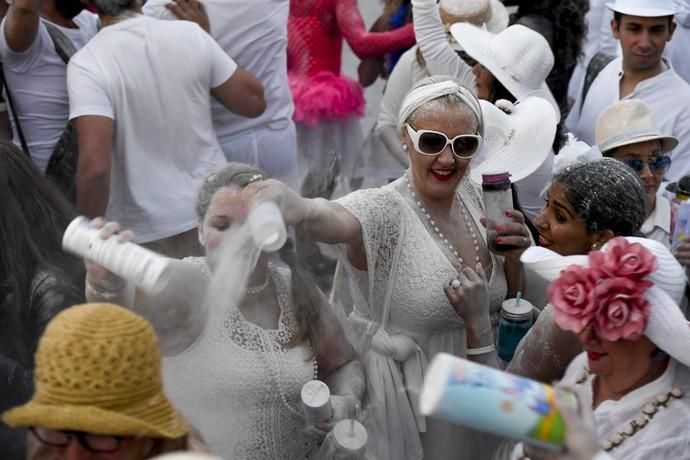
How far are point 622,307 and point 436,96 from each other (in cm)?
110

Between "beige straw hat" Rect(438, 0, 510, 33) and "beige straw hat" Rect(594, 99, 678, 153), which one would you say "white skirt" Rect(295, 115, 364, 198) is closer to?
"beige straw hat" Rect(438, 0, 510, 33)

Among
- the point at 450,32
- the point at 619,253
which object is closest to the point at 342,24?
the point at 450,32

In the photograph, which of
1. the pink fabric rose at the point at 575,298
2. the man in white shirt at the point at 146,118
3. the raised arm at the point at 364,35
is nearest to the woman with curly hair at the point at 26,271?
the man in white shirt at the point at 146,118

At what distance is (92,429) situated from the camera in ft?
5.74

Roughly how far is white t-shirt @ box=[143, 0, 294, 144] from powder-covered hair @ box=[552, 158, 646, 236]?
1967 mm

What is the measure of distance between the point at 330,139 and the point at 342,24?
68cm

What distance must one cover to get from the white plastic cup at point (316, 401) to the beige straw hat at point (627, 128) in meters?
1.81

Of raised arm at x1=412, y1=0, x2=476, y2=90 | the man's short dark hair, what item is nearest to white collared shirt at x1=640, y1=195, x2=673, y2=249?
raised arm at x1=412, y1=0, x2=476, y2=90

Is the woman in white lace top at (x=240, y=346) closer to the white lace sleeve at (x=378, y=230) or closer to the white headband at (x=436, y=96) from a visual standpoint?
the white lace sleeve at (x=378, y=230)

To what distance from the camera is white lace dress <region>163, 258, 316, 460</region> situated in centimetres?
258

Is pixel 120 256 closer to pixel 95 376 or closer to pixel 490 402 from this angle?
pixel 95 376

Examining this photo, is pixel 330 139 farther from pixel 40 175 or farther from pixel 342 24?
pixel 40 175

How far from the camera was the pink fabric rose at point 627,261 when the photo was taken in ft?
7.34

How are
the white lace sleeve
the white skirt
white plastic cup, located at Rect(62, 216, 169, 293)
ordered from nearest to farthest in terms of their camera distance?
1. white plastic cup, located at Rect(62, 216, 169, 293)
2. the white lace sleeve
3. the white skirt
